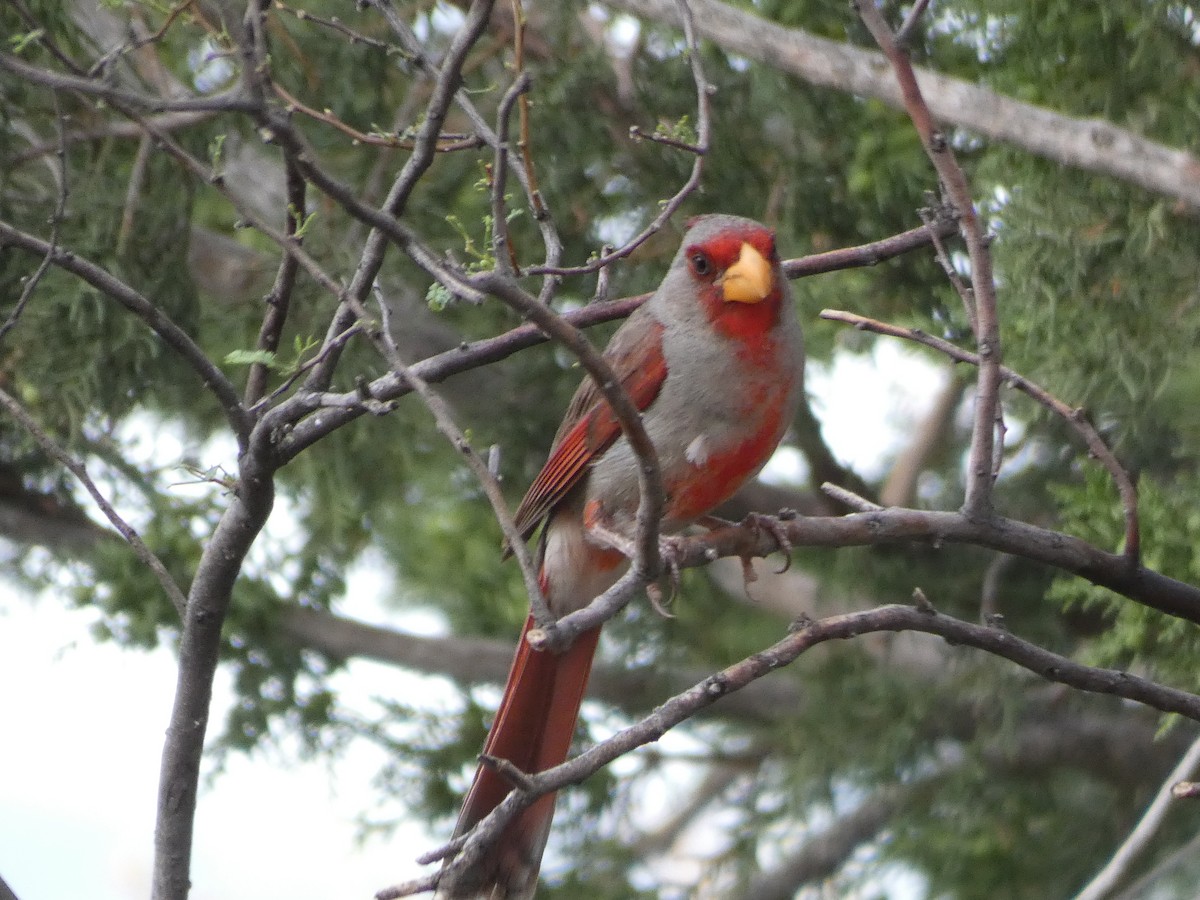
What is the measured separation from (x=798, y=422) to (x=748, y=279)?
1873mm

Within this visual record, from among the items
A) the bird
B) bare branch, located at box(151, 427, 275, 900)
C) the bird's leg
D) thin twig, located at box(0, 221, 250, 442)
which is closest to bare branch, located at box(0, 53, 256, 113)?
thin twig, located at box(0, 221, 250, 442)

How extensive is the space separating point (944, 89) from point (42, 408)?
268 cm

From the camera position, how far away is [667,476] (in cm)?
347

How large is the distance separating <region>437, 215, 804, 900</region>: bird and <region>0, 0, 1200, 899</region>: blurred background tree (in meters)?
0.72

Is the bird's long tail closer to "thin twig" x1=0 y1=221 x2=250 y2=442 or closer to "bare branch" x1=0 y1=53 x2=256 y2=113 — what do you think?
"thin twig" x1=0 y1=221 x2=250 y2=442

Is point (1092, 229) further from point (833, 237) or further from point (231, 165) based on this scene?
point (231, 165)

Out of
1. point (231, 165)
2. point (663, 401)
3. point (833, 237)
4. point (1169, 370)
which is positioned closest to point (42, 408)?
point (231, 165)

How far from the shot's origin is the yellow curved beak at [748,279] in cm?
345

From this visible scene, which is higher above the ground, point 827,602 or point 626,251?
point 827,602

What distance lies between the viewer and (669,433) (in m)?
3.48

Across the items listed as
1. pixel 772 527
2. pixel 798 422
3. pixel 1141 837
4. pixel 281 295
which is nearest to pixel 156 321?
pixel 281 295

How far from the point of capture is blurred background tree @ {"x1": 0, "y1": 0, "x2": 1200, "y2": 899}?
13.9 feet

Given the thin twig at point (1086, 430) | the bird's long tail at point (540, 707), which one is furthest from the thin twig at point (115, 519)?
the thin twig at point (1086, 430)

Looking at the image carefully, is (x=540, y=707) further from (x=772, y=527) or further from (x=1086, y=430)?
(x=1086, y=430)
